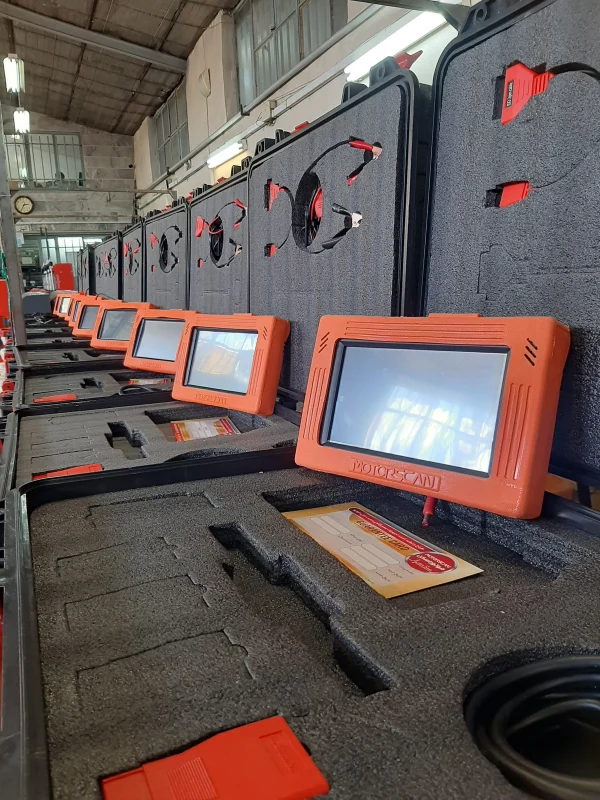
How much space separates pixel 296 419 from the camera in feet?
3.95

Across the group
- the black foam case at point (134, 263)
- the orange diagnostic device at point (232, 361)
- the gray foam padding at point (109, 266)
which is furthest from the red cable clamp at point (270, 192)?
the gray foam padding at point (109, 266)

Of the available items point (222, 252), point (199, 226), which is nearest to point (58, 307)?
point (199, 226)

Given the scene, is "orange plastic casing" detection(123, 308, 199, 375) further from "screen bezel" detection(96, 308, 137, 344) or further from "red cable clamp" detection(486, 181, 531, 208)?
"red cable clamp" detection(486, 181, 531, 208)

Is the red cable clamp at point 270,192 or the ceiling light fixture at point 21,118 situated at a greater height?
the ceiling light fixture at point 21,118

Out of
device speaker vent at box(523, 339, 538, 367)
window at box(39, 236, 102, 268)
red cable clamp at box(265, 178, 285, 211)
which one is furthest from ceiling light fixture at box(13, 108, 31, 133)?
device speaker vent at box(523, 339, 538, 367)

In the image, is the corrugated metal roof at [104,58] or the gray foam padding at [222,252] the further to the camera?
the corrugated metal roof at [104,58]

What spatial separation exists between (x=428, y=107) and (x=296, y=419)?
0.63 meters

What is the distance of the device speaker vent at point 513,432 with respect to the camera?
62cm

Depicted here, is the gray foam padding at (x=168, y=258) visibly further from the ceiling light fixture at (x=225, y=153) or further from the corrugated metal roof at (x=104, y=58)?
the corrugated metal roof at (x=104, y=58)

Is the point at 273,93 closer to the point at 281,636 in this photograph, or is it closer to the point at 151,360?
the point at 151,360

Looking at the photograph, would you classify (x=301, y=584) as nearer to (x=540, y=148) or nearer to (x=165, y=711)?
(x=165, y=711)

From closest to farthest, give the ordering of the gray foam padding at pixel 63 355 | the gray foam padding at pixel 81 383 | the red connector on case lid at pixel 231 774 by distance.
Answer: the red connector on case lid at pixel 231 774, the gray foam padding at pixel 81 383, the gray foam padding at pixel 63 355

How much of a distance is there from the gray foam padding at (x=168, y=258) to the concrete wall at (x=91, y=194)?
344 inches

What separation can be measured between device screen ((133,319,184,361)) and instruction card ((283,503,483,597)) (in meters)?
1.08
